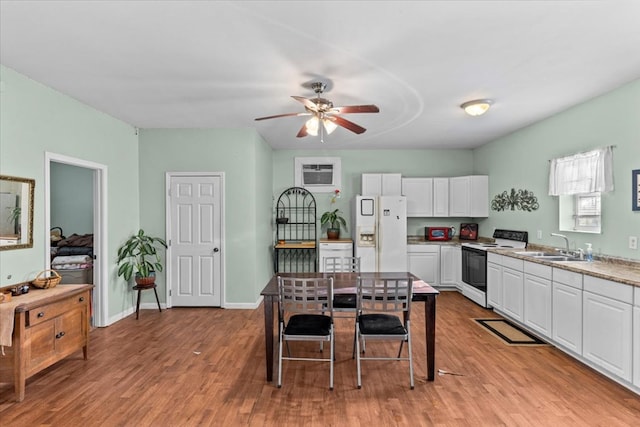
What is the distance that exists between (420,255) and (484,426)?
3.95 metres

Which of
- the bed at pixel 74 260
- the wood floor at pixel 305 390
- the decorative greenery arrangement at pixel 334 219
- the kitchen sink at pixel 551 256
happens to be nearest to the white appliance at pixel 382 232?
the decorative greenery arrangement at pixel 334 219

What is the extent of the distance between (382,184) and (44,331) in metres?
5.07

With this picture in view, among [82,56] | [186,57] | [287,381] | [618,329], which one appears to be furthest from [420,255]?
[82,56]

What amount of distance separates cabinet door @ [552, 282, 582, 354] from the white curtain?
117cm

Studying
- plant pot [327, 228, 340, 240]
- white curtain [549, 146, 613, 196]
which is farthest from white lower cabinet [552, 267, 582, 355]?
plant pot [327, 228, 340, 240]

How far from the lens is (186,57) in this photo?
2.76 m

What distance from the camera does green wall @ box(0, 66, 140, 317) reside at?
3.02 metres

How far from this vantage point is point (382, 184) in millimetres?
6312

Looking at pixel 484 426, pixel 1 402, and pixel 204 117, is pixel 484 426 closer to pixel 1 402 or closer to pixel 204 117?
pixel 1 402

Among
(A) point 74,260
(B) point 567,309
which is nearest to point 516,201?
(B) point 567,309

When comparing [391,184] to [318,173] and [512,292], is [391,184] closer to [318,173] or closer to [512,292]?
[318,173]

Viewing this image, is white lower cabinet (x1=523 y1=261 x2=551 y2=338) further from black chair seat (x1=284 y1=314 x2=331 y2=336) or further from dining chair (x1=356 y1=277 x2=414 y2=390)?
black chair seat (x1=284 y1=314 x2=331 y2=336)

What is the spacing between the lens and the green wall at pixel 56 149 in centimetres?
302

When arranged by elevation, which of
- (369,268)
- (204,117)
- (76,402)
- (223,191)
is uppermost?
(204,117)
